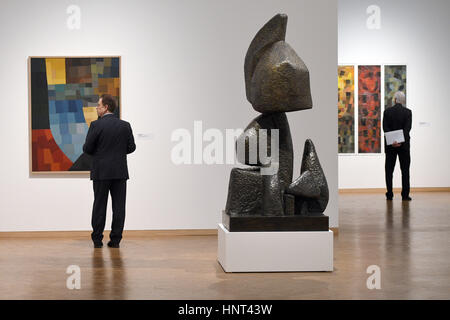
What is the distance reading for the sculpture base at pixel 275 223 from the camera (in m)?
6.13

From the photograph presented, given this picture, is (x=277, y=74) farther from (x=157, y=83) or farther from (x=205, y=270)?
(x=157, y=83)

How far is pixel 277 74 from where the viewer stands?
20.1 feet

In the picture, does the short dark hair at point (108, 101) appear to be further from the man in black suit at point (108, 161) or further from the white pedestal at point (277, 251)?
the white pedestal at point (277, 251)

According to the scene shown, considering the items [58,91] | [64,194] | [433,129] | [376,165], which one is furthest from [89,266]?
[433,129]

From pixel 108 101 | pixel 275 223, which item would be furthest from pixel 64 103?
pixel 275 223

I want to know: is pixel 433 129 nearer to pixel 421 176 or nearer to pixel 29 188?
pixel 421 176

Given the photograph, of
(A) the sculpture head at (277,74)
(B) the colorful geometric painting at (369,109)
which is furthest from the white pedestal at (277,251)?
(B) the colorful geometric painting at (369,109)

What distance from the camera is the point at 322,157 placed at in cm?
888

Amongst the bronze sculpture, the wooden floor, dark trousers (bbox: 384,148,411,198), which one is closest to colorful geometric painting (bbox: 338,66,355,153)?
dark trousers (bbox: 384,148,411,198)

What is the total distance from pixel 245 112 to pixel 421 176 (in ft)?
23.8

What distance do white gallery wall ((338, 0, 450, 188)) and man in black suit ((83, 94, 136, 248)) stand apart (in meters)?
7.83

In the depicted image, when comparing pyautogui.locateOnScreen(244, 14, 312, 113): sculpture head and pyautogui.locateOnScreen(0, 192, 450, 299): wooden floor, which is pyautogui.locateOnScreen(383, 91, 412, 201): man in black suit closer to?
pyautogui.locateOnScreen(0, 192, 450, 299): wooden floor

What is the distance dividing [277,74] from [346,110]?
28.8 feet

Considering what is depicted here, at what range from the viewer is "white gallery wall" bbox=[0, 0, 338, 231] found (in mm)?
8688
